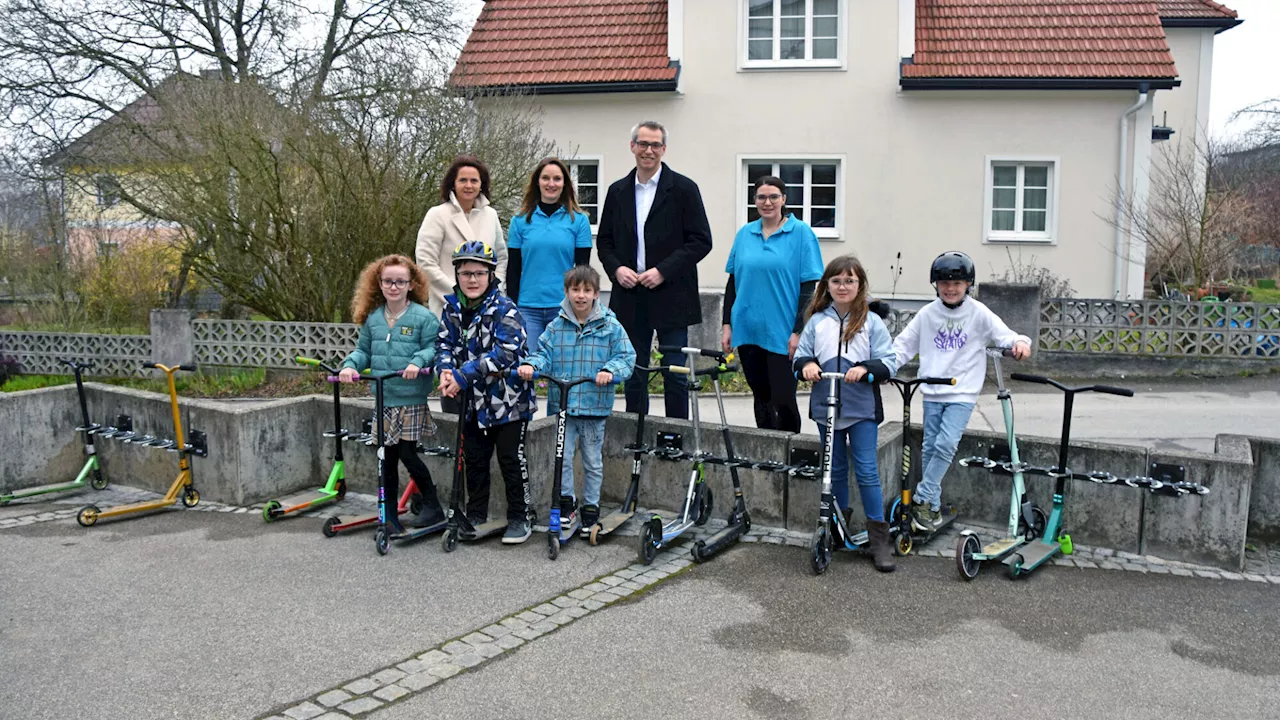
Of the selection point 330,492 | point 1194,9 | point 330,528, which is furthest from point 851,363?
point 1194,9

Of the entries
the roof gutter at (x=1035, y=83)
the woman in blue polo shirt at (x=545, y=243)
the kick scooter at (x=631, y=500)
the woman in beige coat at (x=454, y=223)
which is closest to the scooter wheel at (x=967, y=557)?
the kick scooter at (x=631, y=500)

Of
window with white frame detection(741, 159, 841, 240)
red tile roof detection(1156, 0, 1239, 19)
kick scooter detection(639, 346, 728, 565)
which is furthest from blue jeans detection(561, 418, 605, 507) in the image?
red tile roof detection(1156, 0, 1239, 19)

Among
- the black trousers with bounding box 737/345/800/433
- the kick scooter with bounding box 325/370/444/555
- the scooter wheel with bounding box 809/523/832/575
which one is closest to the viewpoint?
the scooter wheel with bounding box 809/523/832/575

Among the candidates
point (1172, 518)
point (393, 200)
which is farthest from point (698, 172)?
point (1172, 518)

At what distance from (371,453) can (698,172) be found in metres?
12.2

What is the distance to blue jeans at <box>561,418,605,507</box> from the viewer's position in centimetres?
639

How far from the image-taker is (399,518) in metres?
6.71

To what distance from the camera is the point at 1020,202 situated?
59.1ft

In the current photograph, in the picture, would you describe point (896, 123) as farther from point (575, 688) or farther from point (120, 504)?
point (575, 688)

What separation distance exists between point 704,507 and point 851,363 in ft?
4.37

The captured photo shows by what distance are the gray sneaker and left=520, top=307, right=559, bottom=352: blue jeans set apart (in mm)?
1234

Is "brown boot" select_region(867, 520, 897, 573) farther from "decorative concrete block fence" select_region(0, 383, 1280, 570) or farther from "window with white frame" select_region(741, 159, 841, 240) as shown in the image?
"window with white frame" select_region(741, 159, 841, 240)

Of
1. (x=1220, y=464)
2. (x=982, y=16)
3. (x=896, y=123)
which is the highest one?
(x=982, y=16)

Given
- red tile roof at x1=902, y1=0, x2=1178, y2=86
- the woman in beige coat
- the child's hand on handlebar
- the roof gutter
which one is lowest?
the child's hand on handlebar
